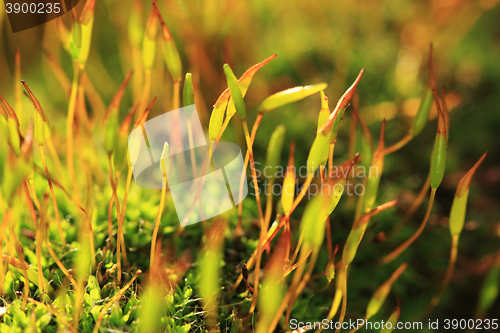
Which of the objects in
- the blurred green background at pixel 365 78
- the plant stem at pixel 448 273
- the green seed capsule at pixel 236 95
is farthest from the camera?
the blurred green background at pixel 365 78

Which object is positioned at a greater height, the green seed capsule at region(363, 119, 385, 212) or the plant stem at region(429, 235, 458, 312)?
the green seed capsule at region(363, 119, 385, 212)

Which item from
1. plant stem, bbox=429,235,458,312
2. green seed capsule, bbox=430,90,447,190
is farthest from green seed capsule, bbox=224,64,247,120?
plant stem, bbox=429,235,458,312

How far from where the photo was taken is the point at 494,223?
2.64 ft

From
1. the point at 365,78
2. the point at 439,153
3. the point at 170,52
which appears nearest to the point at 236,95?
the point at 170,52

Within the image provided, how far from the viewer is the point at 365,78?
97 centimetres

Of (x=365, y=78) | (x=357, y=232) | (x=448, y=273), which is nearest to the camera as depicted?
(x=357, y=232)

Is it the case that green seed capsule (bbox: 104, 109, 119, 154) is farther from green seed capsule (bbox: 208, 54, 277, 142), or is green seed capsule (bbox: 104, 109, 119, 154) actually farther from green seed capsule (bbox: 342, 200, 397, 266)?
green seed capsule (bbox: 342, 200, 397, 266)

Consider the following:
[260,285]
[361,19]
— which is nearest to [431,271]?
[260,285]

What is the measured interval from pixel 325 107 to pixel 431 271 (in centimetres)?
52

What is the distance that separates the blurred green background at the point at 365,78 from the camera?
2.45 ft

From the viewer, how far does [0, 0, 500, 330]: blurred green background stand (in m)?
0.75

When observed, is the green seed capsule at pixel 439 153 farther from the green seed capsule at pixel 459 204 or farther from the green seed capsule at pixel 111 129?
the green seed capsule at pixel 111 129

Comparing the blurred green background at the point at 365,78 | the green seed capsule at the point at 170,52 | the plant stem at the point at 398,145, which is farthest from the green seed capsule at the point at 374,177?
the green seed capsule at the point at 170,52

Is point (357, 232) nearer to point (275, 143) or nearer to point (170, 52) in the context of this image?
point (275, 143)
